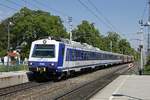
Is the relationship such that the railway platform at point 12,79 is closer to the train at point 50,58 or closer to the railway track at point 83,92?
the train at point 50,58

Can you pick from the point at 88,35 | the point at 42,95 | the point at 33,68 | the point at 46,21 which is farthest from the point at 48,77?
the point at 88,35

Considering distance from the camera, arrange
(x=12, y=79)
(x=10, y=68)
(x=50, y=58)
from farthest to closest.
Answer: (x=10, y=68) → (x=50, y=58) → (x=12, y=79)

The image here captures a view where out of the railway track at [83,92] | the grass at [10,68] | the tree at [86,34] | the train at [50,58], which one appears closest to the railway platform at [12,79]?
the train at [50,58]

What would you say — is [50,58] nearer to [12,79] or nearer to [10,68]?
[12,79]

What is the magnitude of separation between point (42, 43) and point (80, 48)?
851cm

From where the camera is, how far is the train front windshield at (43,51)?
31.8 metres

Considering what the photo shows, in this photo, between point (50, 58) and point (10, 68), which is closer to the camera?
point (50, 58)

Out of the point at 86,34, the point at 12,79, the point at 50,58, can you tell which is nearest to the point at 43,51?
the point at 50,58

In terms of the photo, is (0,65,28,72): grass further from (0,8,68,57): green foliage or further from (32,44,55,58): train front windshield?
(0,8,68,57): green foliage

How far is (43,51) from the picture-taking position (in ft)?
106

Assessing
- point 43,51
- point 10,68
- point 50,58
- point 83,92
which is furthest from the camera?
point 10,68

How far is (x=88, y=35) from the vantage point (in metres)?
102

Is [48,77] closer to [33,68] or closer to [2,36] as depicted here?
[33,68]

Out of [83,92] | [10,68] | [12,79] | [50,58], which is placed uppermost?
[50,58]
